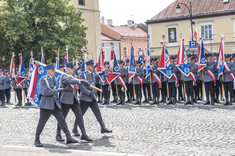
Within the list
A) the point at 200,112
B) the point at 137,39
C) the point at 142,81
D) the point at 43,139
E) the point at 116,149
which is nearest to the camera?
the point at 116,149

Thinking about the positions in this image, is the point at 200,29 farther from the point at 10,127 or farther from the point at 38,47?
the point at 10,127

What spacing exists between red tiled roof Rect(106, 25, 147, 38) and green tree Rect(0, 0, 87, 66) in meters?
30.9

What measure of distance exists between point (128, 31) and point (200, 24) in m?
33.9

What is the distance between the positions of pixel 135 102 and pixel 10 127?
22.0 ft

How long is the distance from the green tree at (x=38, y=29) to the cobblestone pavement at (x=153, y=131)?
25230 millimetres

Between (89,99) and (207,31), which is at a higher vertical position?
(207,31)

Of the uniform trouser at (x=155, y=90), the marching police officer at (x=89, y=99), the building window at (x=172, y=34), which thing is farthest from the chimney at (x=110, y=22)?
the marching police officer at (x=89, y=99)

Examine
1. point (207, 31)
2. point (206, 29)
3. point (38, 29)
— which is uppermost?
point (38, 29)

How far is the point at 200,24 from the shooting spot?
43.5m

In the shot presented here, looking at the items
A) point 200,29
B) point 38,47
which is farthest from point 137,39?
point 38,47

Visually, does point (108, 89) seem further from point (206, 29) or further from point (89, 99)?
point (206, 29)

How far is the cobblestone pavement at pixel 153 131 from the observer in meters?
7.67

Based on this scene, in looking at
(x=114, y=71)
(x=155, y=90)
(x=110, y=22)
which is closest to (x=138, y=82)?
(x=155, y=90)

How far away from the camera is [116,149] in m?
7.75
